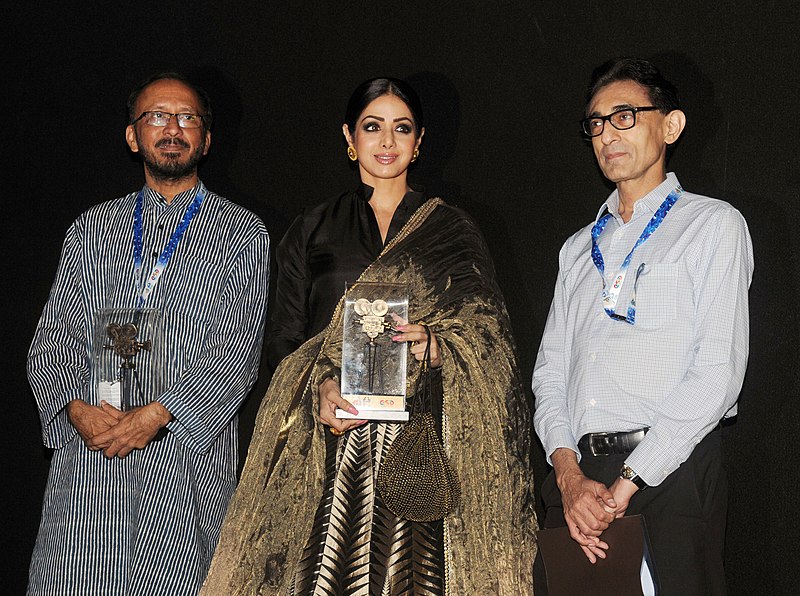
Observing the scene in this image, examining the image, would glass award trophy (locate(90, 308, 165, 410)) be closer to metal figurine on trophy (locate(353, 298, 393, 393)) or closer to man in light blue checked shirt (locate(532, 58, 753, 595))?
metal figurine on trophy (locate(353, 298, 393, 393))

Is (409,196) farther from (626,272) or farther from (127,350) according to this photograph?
Result: (127,350)

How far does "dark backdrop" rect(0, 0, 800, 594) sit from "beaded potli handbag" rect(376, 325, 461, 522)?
1.95 ft

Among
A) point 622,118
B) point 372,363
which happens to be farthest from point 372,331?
point 622,118

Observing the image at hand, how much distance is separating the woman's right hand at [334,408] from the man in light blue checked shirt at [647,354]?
0.52m

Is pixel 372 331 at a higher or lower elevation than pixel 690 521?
higher

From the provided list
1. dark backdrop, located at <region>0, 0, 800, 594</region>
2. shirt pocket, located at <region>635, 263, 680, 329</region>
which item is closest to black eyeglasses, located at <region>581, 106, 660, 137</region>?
shirt pocket, located at <region>635, 263, 680, 329</region>

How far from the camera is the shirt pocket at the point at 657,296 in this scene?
2625 millimetres

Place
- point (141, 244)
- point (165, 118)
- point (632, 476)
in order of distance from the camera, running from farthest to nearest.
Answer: point (165, 118) < point (141, 244) < point (632, 476)

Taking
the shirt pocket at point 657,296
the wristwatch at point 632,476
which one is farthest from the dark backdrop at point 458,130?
the wristwatch at point 632,476

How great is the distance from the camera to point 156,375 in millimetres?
3379

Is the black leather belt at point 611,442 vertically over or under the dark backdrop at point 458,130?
under

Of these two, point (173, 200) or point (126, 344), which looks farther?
point (173, 200)

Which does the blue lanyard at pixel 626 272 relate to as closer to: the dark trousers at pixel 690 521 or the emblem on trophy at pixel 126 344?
the dark trousers at pixel 690 521

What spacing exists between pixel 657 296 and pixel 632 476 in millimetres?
468
